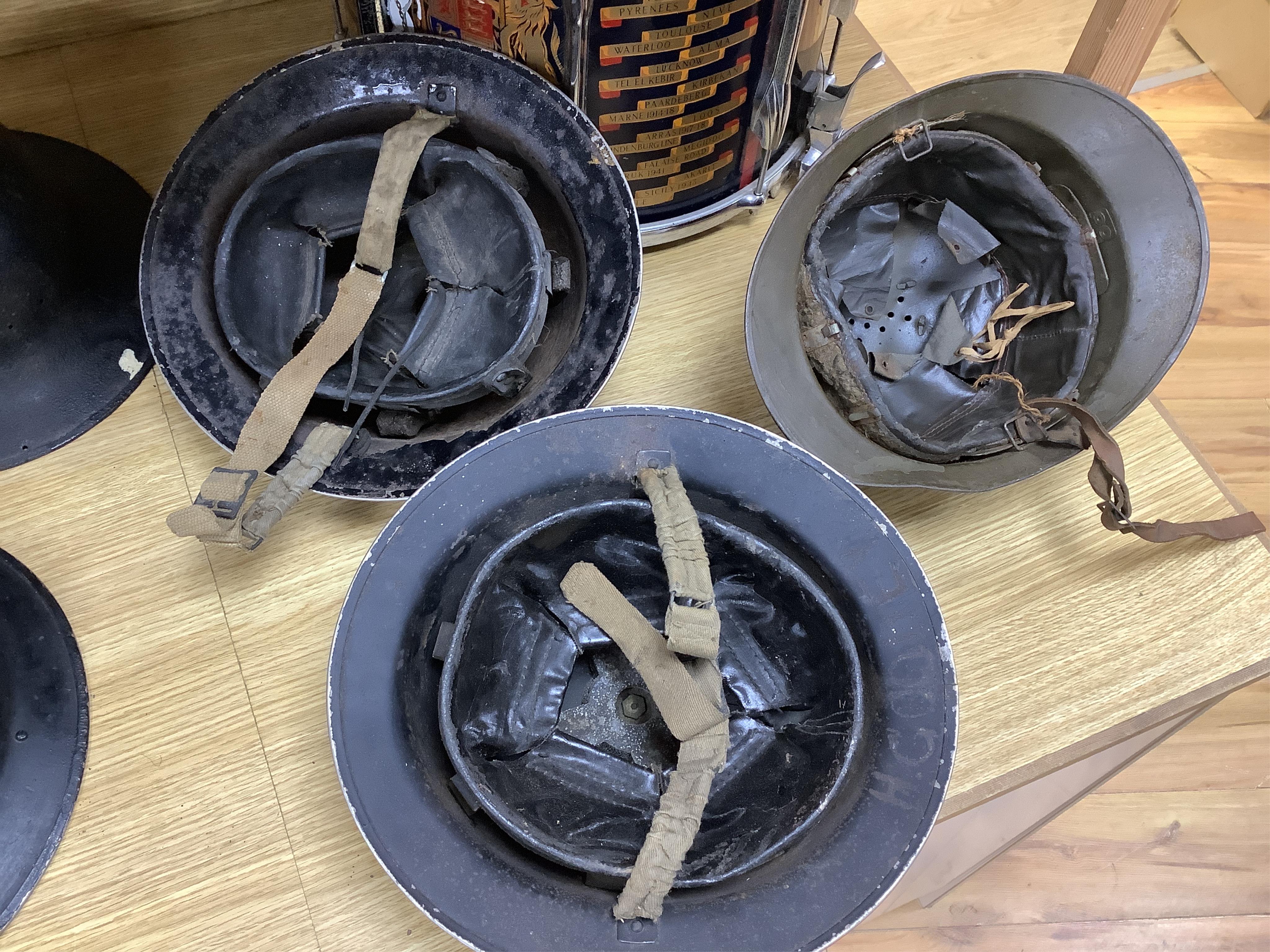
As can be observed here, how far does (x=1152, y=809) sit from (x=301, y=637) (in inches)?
38.2

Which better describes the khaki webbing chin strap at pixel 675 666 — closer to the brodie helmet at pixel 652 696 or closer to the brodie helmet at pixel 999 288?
the brodie helmet at pixel 652 696

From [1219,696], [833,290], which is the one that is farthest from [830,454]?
[1219,696]

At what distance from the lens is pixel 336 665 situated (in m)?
0.54

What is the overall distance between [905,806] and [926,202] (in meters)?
0.51

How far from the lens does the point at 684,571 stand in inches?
20.8

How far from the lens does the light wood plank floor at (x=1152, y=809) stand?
1.08m

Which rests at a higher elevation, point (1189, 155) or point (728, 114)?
point (728, 114)

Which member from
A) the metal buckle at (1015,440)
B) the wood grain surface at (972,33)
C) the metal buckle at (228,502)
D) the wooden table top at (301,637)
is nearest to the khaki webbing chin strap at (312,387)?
the metal buckle at (228,502)

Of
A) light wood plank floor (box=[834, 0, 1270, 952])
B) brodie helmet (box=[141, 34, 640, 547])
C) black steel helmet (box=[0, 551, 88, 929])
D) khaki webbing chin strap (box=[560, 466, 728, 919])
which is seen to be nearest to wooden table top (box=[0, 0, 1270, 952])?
black steel helmet (box=[0, 551, 88, 929])

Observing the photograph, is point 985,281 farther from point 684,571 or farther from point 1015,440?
point 684,571

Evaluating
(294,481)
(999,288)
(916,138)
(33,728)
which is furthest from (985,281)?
(33,728)

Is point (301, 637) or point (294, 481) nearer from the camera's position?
point (294, 481)

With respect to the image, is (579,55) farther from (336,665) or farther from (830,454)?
(336,665)

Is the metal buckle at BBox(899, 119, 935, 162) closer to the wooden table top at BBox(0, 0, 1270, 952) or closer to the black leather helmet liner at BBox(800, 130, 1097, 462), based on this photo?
the black leather helmet liner at BBox(800, 130, 1097, 462)
